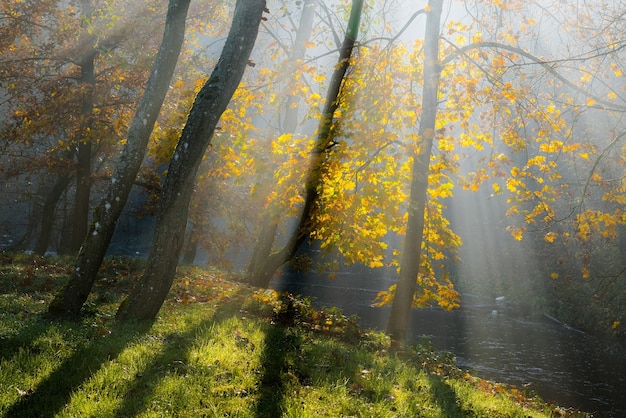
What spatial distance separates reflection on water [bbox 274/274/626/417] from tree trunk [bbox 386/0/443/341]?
5276mm

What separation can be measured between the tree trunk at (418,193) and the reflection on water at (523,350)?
208 inches

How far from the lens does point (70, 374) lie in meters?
5.03

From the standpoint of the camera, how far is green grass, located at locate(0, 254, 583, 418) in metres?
4.62

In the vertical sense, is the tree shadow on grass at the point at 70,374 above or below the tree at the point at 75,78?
below

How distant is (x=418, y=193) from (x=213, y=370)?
21.6 ft

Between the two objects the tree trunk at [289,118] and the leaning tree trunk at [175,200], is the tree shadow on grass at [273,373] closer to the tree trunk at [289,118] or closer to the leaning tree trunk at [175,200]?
the leaning tree trunk at [175,200]

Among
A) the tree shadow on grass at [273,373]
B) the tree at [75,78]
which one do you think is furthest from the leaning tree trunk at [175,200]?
the tree at [75,78]

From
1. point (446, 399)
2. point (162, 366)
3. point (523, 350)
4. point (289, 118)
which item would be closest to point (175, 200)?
point (162, 366)

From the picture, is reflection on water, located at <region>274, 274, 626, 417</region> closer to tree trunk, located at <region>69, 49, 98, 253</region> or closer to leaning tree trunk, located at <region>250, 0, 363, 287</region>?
leaning tree trunk, located at <region>250, 0, 363, 287</region>

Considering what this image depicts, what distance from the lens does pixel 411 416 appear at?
5379mm

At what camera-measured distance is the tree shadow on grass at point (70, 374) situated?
14.0ft

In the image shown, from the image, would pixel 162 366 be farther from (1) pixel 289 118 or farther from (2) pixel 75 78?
(2) pixel 75 78

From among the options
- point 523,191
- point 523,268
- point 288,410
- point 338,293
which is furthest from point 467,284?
point 288,410

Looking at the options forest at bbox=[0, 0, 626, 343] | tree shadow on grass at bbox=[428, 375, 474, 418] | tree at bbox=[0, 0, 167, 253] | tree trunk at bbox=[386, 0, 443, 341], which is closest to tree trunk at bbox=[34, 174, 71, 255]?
forest at bbox=[0, 0, 626, 343]
